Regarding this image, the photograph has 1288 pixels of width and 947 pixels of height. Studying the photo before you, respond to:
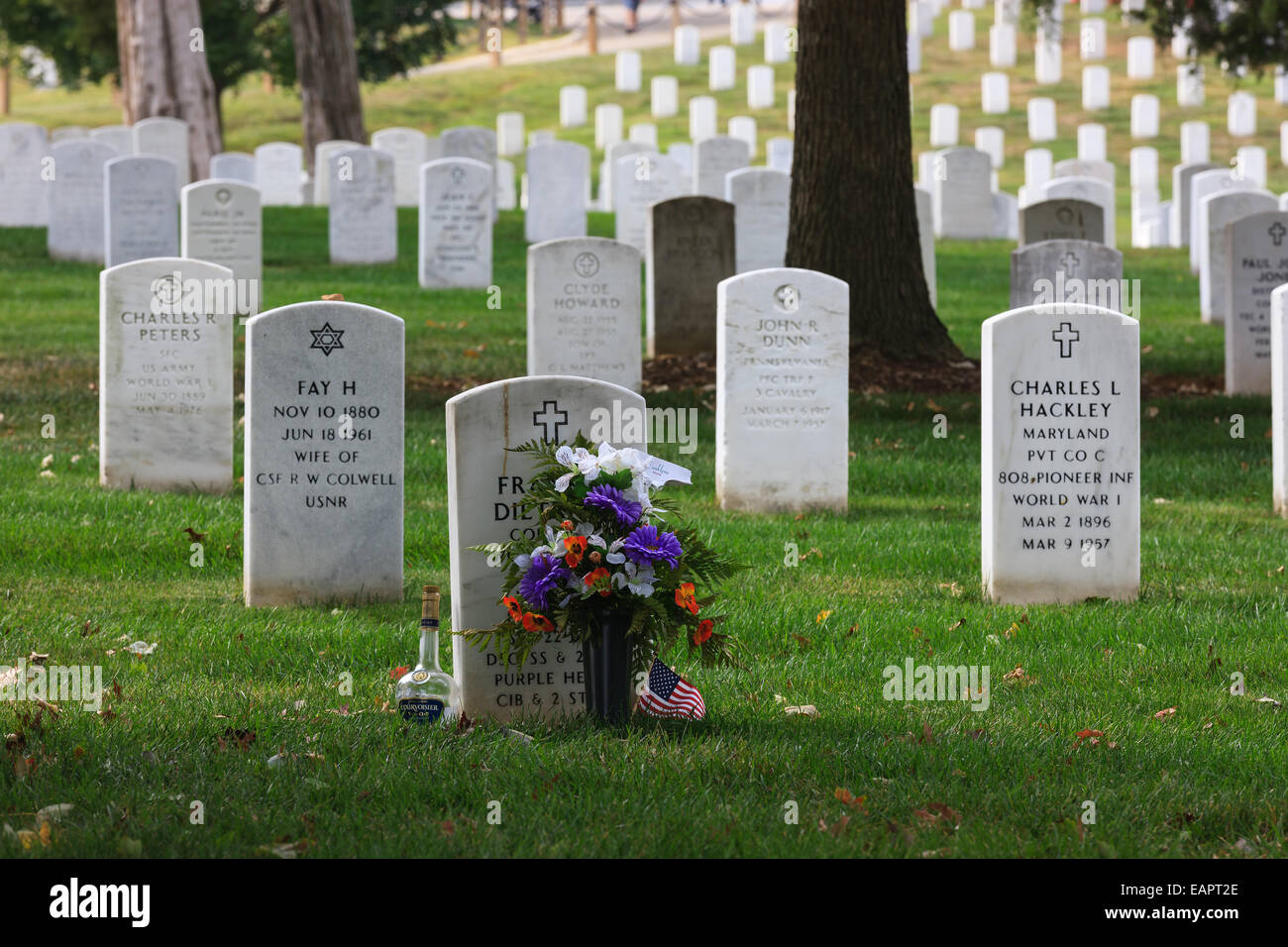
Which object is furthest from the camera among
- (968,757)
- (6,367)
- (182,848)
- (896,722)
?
(6,367)

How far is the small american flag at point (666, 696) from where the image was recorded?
5574mm

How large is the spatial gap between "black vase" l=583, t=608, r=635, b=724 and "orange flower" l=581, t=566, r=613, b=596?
19cm

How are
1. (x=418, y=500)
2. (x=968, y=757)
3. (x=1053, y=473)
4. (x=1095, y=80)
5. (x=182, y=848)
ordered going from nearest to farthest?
(x=182, y=848), (x=968, y=757), (x=1053, y=473), (x=418, y=500), (x=1095, y=80)

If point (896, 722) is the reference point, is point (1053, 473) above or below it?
above

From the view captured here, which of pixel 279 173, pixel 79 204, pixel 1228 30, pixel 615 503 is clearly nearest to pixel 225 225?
pixel 79 204

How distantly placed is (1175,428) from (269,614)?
7693 mm

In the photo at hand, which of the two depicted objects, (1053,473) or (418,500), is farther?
(418,500)

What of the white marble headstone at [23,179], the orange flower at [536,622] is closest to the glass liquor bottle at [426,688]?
the orange flower at [536,622]

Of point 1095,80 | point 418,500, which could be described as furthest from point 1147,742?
point 1095,80

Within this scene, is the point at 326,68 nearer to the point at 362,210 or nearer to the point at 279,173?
the point at 279,173

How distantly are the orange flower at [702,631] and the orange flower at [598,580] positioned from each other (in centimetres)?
34

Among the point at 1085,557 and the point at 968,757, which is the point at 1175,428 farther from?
the point at 968,757

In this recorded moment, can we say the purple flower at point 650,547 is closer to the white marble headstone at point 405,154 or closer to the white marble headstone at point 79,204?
the white marble headstone at point 79,204

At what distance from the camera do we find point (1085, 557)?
776cm
